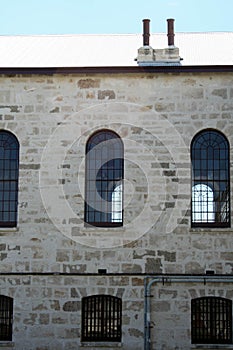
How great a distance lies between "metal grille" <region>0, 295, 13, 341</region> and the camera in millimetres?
17094

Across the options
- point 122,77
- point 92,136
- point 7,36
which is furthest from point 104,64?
point 7,36

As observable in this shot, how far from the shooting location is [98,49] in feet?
64.5

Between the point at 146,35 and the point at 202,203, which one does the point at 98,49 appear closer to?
the point at 146,35

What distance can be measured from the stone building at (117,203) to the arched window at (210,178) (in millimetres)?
30

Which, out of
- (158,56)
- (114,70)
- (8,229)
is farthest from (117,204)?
(158,56)

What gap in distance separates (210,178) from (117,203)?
2603 millimetres

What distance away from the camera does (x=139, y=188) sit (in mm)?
17359

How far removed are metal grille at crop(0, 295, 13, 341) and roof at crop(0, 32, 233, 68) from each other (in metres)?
6.43

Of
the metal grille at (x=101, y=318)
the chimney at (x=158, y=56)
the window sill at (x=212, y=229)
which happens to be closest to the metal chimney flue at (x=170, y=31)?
the chimney at (x=158, y=56)

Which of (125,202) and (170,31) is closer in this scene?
(125,202)

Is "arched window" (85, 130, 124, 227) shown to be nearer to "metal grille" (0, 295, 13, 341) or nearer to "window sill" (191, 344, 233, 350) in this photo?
"metal grille" (0, 295, 13, 341)

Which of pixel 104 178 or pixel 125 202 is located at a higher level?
pixel 104 178

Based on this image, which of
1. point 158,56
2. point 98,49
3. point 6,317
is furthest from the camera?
point 98,49

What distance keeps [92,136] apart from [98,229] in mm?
2573
